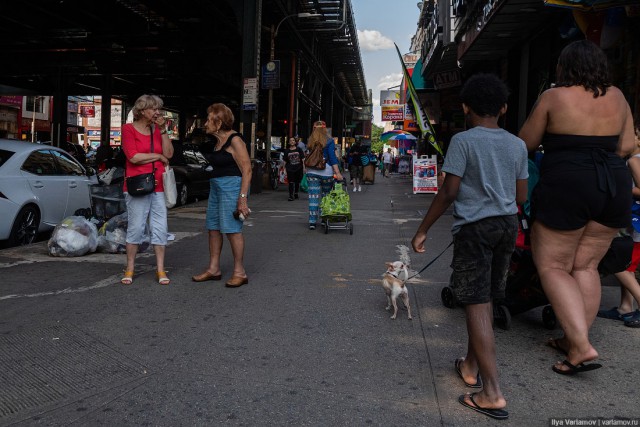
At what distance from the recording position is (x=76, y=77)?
32.4m

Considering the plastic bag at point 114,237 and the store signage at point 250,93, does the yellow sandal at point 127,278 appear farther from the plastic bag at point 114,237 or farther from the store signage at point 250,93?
the store signage at point 250,93

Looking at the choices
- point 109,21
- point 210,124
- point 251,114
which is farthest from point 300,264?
point 109,21

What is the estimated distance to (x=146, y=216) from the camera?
584 cm

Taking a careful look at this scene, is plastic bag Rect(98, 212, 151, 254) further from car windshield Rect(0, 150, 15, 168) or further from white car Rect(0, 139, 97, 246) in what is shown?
car windshield Rect(0, 150, 15, 168)

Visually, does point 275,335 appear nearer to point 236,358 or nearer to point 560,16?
point 236,358

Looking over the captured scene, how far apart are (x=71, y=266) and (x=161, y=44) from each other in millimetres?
20054

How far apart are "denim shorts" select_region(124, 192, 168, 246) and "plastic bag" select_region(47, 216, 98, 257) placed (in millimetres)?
1779

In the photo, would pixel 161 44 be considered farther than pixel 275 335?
Yes

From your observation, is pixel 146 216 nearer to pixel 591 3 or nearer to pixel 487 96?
pixel 487 96

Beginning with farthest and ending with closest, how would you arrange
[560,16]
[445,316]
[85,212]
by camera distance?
[560,16], [85,212], [445,316]

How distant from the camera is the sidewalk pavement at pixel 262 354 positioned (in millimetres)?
3068

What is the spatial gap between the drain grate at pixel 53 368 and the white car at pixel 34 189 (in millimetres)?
4028

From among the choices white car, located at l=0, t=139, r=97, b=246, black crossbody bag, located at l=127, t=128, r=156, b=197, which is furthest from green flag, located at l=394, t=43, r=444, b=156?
white car, located at l=0, t=139, r=97, b=246

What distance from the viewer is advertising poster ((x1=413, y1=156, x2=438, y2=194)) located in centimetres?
1877
